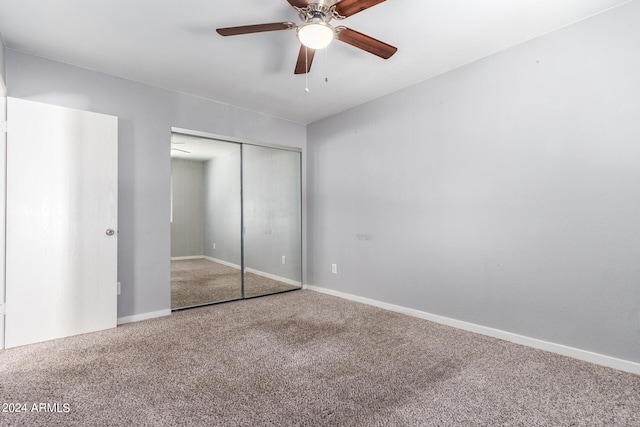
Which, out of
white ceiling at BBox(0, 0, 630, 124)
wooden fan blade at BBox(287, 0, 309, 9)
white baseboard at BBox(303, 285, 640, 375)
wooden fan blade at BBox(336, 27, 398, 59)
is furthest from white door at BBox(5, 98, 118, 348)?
white baseboard at BBox(303, 285, 640, 375)

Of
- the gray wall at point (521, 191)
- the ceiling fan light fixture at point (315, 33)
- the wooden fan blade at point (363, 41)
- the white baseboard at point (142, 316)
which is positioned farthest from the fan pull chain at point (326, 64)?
the white baseboard at point (142, 316)

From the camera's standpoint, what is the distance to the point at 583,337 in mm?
2174

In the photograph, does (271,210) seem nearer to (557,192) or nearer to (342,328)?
(342,328)

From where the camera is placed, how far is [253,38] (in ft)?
7.82

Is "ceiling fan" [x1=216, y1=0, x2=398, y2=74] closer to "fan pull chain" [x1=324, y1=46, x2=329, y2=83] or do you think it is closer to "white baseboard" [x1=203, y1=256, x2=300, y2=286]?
"fan pull chain" [x1=324, y1=46, x2=329, y2=83]

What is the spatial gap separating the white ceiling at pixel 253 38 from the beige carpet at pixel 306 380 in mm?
2322

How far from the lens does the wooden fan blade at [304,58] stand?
2125mm

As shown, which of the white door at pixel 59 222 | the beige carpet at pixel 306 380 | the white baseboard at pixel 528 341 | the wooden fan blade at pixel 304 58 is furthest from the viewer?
the white door at pixel 59 222

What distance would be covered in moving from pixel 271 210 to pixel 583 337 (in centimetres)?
332

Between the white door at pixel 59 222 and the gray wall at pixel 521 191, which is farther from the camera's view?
the white door at pixel 59 222

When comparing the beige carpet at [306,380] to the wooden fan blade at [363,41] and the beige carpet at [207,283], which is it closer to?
the beige carpet at [207,283]

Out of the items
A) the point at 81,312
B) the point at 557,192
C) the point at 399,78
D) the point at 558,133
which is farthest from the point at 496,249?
the point at 81,312

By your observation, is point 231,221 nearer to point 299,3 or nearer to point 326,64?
point 326,64

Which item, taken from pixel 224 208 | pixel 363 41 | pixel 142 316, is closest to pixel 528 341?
pixel 363 41
